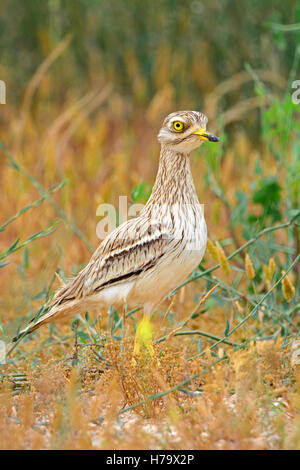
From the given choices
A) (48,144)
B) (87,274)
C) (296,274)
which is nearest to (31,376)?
(87,274)

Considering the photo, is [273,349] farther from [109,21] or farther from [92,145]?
[109,21]

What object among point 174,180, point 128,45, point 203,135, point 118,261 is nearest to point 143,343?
point 118,261

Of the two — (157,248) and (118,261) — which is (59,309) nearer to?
(118,261)

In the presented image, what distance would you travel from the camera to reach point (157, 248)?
2436mm

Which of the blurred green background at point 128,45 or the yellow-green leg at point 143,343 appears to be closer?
the yellow-green leg at point 143,343

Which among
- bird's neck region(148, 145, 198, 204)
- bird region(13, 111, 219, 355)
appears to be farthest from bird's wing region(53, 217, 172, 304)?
bird's neck region(148, 145, 198, 204)

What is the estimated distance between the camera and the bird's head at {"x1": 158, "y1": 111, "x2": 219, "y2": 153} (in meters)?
2.44

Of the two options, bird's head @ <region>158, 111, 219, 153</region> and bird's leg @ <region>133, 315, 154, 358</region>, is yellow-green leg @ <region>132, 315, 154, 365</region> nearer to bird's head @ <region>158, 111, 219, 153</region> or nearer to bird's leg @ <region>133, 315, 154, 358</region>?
bird's leg @ <region>133, 315, 154, 358</region>

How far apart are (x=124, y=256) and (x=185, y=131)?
462 mm

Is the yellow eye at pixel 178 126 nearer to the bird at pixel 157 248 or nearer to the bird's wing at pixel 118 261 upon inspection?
the bird at pixel 157 248

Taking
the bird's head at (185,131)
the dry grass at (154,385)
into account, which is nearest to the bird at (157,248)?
the bird's head at (185,131)

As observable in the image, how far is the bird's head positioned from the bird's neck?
1.3 inches

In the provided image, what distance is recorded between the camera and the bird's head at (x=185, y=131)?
2438mm

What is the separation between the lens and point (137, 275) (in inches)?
98.7
